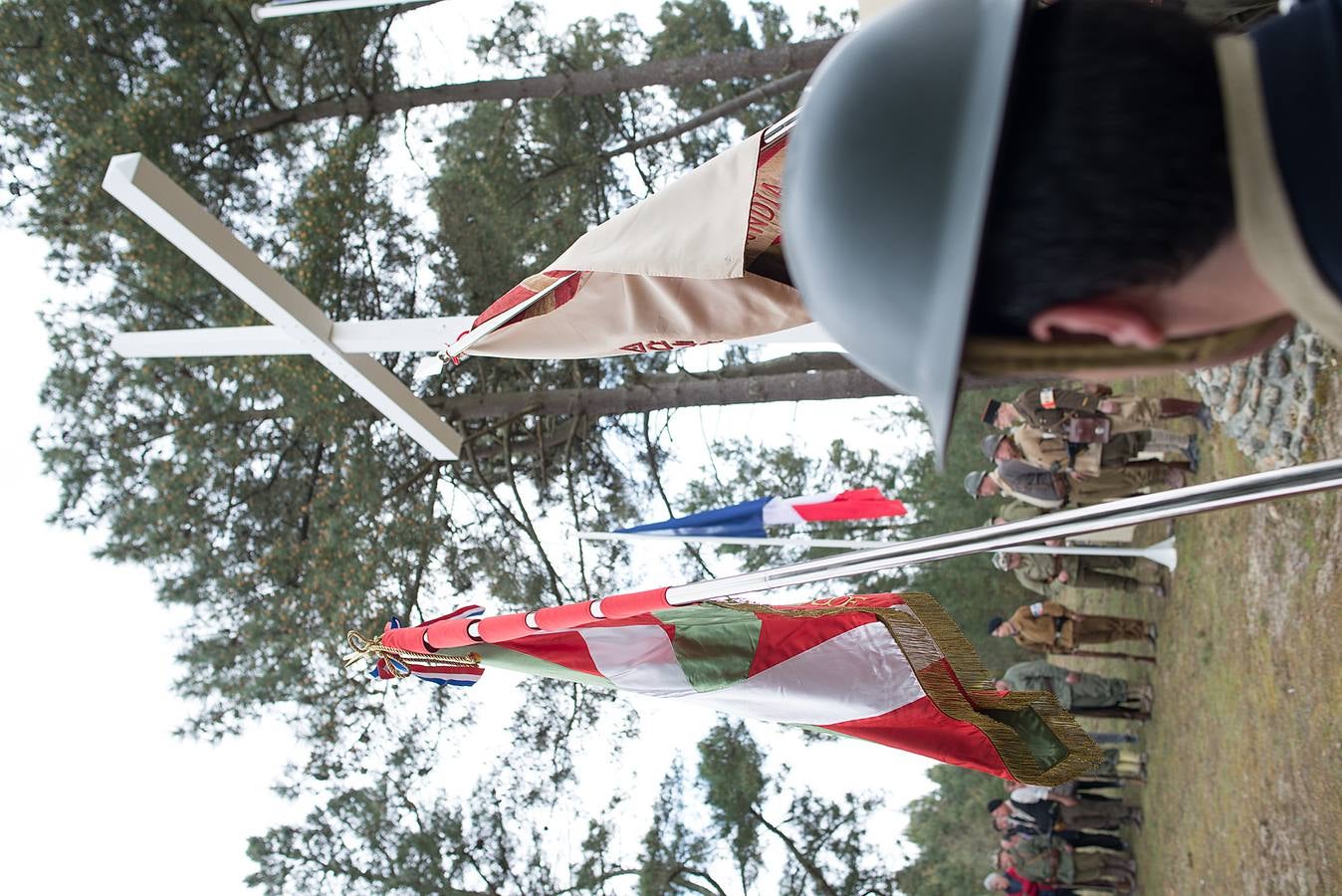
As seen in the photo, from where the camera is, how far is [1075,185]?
1.02 m

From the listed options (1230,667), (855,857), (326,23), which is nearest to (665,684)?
(1230,667)

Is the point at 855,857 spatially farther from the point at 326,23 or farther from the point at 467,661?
the point at 326,23

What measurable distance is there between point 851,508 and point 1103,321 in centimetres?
558

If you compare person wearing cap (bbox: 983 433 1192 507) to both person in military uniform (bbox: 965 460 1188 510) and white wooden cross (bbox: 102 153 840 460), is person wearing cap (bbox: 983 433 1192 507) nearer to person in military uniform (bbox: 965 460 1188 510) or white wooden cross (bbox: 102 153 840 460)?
person in military uniform (bbox: 965 460 1188 510)

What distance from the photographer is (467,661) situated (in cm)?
495

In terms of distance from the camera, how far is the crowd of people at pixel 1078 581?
7.54 metres

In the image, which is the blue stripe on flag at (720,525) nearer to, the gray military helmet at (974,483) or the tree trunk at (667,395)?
the tree trunk at (667,395)

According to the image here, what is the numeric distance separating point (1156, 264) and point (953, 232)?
0.68 feet

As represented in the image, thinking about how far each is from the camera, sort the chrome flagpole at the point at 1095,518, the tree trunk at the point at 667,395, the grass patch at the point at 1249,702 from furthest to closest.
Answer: the tree trunk at the point at 667,395 < the grass patch at the point at 1249,702 < the chrome flagpole at the point at 1095,518

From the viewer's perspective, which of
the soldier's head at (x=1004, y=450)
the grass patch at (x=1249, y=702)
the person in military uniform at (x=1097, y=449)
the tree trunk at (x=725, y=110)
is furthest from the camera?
the tree trunk at (x=725, y=110)

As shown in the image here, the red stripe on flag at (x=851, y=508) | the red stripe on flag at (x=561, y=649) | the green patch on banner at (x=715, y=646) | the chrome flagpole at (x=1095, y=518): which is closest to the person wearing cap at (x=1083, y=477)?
the red stripe on flag at (x=851, y=508)

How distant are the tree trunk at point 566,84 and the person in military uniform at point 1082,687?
5837 mm

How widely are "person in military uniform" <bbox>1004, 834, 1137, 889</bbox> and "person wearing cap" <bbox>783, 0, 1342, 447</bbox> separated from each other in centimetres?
→ 850

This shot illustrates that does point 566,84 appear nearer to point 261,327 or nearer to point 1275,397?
point 261,327
